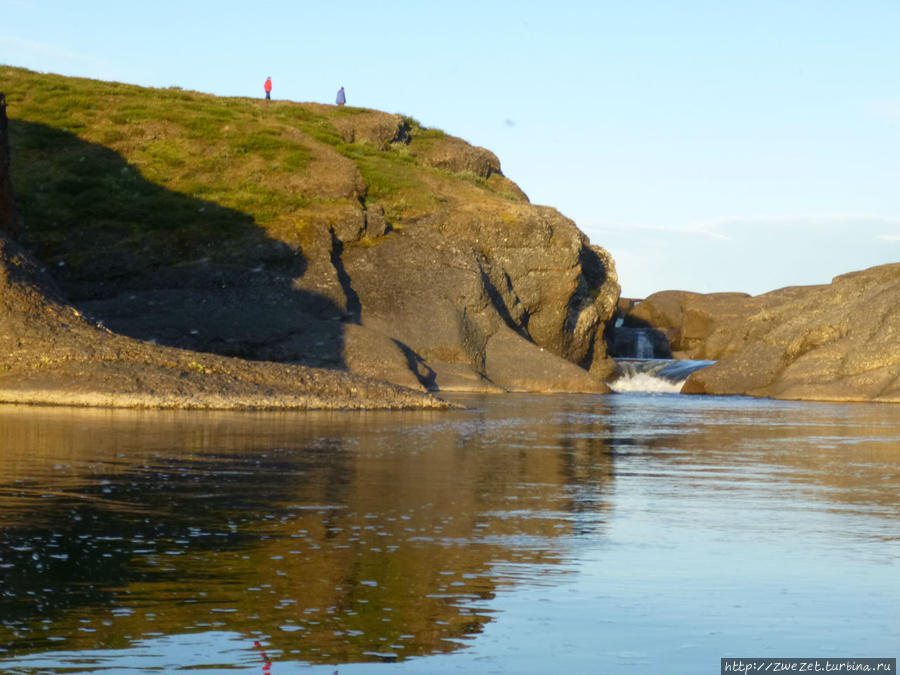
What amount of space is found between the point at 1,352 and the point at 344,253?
30.9m

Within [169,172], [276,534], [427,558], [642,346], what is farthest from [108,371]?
[642,346]

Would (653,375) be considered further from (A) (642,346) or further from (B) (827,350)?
(A) (642,346)

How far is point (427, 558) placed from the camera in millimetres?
9648

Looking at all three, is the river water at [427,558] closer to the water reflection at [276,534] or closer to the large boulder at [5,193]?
the water reflection at [276,534]

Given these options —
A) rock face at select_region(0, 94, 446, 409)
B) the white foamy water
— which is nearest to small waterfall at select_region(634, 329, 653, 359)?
the white foamy water

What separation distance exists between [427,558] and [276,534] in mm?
1597

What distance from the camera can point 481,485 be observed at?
15.1m

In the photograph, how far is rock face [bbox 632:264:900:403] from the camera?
2110 inches

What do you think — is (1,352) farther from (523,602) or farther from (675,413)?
(523,602)

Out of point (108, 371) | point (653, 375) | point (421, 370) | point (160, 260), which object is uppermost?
point (160, 260)

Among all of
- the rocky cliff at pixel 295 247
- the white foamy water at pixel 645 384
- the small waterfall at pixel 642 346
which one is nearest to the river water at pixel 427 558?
the rocky cliff at pixel 295 247

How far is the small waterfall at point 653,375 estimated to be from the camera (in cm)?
6712

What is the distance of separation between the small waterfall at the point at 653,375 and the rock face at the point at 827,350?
4.10 m

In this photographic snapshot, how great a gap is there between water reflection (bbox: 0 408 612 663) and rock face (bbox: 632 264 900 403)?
35705mm
